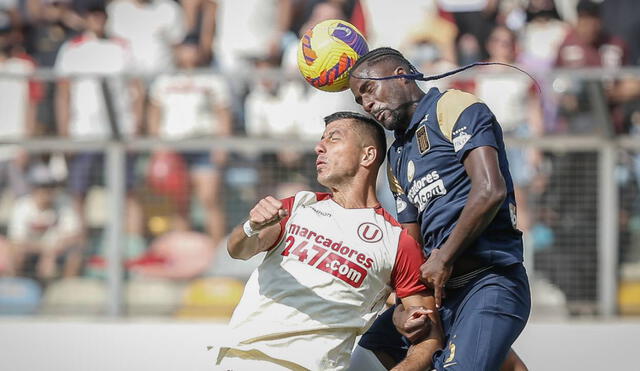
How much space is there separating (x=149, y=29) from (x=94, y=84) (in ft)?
5.27

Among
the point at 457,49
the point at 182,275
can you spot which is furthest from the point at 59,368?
the point at 457,49

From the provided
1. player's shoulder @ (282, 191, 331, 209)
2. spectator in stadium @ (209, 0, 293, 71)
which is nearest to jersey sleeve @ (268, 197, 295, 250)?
player's shoulder @ (282, 191, 331, 209)

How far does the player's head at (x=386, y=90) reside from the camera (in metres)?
3.87

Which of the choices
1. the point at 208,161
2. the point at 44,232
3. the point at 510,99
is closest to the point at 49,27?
the point at 44,232

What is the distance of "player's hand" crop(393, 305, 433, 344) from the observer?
3732 millimetres

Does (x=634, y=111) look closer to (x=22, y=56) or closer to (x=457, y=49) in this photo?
(x=457, y=49)

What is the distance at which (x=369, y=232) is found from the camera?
3.90 m

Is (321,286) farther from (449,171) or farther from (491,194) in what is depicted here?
(491,194)

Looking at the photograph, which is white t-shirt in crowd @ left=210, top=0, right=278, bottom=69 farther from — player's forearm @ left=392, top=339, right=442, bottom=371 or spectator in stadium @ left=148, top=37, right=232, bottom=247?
player's forearm @ left=392, top=339, right=442, bottom=371

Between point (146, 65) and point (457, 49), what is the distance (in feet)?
10.0

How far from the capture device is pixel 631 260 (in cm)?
736

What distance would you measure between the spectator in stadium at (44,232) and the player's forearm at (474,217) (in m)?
4.91

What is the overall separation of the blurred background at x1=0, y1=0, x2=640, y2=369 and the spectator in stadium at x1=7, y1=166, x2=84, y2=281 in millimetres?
10

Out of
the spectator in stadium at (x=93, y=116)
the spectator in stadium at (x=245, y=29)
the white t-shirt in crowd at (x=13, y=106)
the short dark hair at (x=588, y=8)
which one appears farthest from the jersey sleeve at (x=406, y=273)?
the short dark hair at (x=588, y=8)
